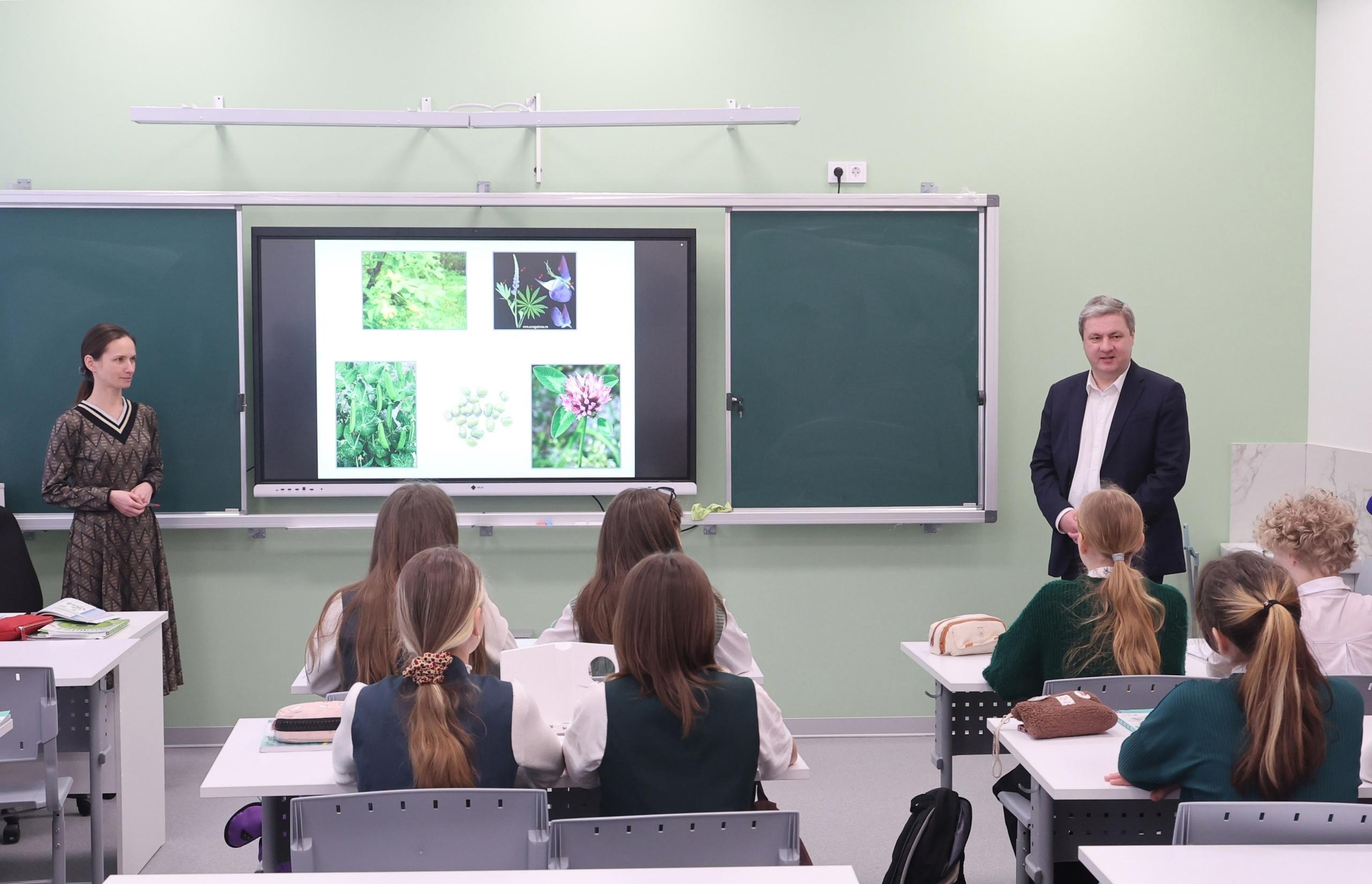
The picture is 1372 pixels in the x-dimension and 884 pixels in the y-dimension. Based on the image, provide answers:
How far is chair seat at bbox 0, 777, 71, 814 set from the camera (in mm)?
2943

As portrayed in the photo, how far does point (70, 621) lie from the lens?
334 cm

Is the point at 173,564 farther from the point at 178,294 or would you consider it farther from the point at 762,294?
the point at 762,294

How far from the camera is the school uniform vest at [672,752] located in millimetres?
1998

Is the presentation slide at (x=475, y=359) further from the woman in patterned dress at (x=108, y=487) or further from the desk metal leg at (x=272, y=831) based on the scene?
the desk metal leg at (x=272, y=831)

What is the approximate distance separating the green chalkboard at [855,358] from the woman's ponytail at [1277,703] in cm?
265

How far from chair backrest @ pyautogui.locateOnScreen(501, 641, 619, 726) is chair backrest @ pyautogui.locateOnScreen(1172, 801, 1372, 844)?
1.23 meters

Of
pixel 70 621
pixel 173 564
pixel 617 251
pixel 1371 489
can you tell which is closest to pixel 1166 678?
pixel 1371 489

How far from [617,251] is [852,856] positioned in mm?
2399

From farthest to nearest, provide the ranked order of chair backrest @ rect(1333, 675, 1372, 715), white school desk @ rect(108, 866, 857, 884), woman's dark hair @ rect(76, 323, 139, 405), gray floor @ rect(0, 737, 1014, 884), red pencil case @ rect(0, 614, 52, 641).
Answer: woman's dark hair @ rect(76, 323, 139, 405), gray floor @ rect(0, 737, 1014, 884), red pencil case @ rect(0, 614, 52, 641), chair backrest @ rect(1333, 675, 1372, 715), white school desk @ rect(108, 866, 857, 884)

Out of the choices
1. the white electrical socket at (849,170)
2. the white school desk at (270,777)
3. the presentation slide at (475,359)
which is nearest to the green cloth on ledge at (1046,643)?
the white school desk at (270,777)

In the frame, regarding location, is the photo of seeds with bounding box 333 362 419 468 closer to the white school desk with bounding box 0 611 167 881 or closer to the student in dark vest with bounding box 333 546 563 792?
the white school desk with bounding box 0 611 167 881

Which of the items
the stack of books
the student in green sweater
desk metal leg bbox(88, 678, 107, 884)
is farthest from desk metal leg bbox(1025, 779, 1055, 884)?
the stack of books

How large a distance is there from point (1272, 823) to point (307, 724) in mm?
1825

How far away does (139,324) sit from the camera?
4.45m
